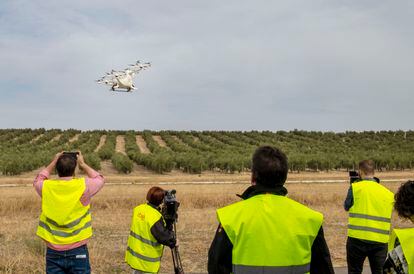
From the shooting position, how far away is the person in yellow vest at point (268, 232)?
3.27 m

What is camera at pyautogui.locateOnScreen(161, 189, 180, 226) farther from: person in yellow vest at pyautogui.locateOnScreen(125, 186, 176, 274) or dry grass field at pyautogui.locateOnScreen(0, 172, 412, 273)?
dry grass field at pyautogui.locateOnScreen(0, 172, 412, 273)

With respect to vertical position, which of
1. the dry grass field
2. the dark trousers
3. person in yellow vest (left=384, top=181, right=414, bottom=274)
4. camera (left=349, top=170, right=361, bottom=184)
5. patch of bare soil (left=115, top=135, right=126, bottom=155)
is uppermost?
patch of bare soil (left=115, top=135, right=126, bottom=155)

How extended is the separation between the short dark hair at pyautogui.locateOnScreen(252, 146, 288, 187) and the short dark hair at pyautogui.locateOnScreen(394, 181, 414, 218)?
0.89 m

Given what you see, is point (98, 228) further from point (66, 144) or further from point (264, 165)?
point (66, 144)

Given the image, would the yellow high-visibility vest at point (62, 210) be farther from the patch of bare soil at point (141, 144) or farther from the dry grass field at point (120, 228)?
the patch of bare soil at point (141, 144)

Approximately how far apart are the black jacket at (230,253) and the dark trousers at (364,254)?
144 inches

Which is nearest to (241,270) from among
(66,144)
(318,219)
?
(318,219)

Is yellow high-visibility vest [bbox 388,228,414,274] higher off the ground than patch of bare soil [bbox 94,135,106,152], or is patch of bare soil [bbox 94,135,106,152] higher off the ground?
patch of bare soil [bbox 94,135,106,152]

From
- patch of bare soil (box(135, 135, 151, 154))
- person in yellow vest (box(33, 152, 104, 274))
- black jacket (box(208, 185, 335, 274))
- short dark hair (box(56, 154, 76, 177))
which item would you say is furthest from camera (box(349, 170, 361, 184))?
patch of bare soil (box(135, 135, 151, 154))

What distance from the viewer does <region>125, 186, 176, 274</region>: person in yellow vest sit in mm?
6109

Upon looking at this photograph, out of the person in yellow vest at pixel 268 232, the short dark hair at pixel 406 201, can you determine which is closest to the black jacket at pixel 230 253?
the person in yellow vest at pixel 268 232

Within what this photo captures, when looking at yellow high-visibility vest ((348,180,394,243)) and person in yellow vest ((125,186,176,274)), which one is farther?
yellow high-visibility vest ((348,180,394,243))

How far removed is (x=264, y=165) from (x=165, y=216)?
313 centimetres

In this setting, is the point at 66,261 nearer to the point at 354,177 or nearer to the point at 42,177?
the point at 42,177
